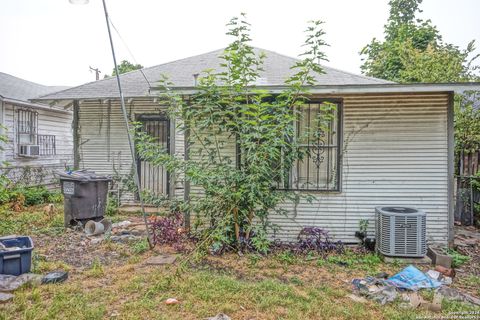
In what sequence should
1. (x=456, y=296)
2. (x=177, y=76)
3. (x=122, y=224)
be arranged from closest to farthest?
(x=456, y=296) < (x=122, y=224) < (x=177, y=76)

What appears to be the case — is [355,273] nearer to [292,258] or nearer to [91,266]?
[292,258]

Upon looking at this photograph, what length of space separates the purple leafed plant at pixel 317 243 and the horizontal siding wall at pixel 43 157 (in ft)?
24.1

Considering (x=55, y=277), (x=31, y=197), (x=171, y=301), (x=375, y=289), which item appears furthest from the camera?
(x=31, y=197)

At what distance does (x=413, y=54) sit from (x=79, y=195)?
11981mm

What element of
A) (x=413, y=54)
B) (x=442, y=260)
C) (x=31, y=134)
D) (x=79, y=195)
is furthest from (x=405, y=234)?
(x=31, y=134)

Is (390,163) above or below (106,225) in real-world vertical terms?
above

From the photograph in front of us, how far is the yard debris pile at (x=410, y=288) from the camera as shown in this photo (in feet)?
9.88

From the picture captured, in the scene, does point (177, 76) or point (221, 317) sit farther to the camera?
point (177, 76)

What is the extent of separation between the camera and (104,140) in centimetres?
803

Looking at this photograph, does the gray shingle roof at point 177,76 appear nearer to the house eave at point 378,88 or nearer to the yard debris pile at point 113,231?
the house eave at point 378,88

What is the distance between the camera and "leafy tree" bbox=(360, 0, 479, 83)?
8.53m

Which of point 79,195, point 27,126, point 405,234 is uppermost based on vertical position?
point 27,126

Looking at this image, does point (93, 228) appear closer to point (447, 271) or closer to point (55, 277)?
Answer: point (55, 277)

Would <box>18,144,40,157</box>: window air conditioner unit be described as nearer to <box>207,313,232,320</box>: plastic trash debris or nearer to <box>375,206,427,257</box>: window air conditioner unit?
<box>207,313,232,320</box>: plastic trash debris
